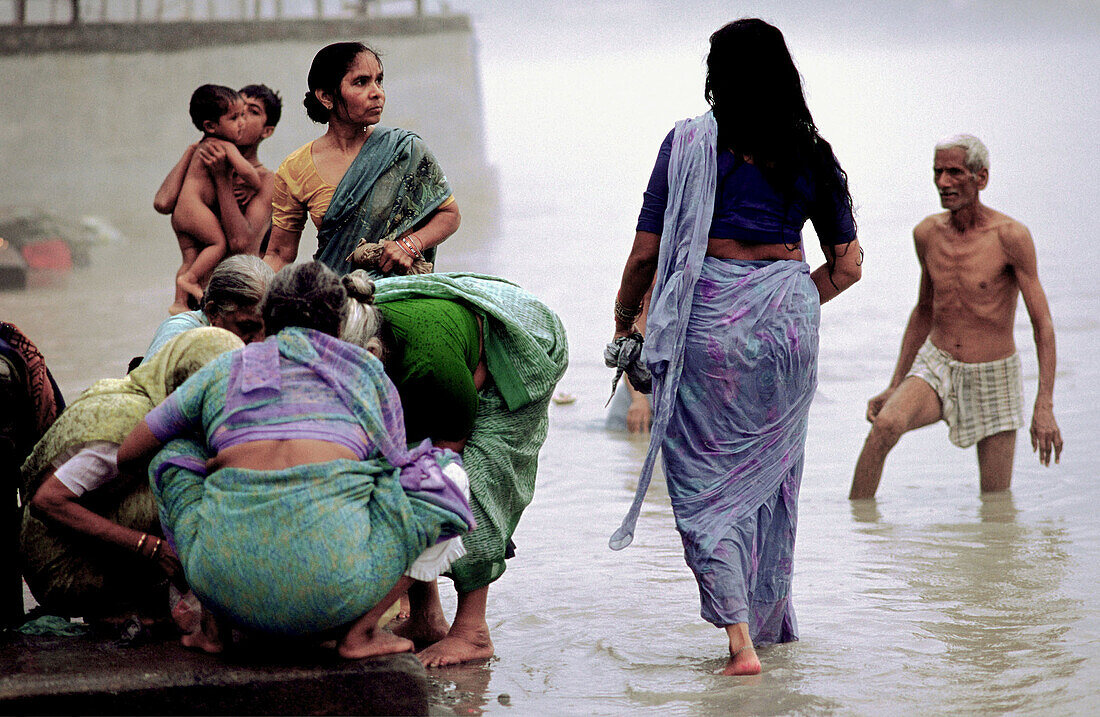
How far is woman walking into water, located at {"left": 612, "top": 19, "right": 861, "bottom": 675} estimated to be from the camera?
3.32m

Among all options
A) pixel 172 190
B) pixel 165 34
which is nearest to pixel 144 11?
pixel 165 34

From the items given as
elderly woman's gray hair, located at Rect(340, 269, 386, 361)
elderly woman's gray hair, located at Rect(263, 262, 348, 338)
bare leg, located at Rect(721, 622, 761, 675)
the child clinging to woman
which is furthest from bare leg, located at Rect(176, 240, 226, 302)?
bare leg, located at Rect(721, 622, 761, 675)

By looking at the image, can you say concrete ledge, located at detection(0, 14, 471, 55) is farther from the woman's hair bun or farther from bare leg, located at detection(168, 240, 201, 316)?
the woman's hair bun

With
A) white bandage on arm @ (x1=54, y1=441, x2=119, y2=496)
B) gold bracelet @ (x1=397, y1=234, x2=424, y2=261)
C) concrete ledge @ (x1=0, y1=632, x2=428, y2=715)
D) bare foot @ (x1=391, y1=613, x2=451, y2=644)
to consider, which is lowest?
bare foot @ (x1=391, y1=613, x2=451, y2=644)

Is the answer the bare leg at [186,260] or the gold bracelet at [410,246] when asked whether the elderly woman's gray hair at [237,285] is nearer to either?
the gold bracelet at [410,246]

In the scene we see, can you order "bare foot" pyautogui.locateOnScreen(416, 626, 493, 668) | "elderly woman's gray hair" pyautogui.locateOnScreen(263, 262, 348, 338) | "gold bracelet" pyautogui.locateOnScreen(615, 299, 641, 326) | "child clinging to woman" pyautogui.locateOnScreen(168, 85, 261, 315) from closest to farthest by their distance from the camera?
"elderly woman's gray hair" pyautogui.locateOnScreen(263, 262, 348, 338) < "bare foot" pyautogui.locateOnScreen(416, 626, 493, 668) < "gold bracelet" pyautogui.locateOnScreen(615, 299, 641, 326) < "child clinging to woman" pyautogui.locateOnScreen(168, 85, 261, 315)

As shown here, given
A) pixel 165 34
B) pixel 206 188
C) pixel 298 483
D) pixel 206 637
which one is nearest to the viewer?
pixel 298 483

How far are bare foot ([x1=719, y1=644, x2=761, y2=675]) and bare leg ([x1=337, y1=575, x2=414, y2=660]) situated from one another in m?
0.89

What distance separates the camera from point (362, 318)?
3.00 metres

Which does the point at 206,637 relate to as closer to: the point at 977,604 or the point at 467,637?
the point at 467,637

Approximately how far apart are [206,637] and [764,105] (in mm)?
1994

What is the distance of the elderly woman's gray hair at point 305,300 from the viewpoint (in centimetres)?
282

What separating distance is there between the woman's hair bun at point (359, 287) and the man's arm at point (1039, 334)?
3.20 metres

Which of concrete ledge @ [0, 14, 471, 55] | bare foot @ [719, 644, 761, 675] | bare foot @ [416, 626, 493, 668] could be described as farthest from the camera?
concrete ledge @ [0, 14, 471, 55]
